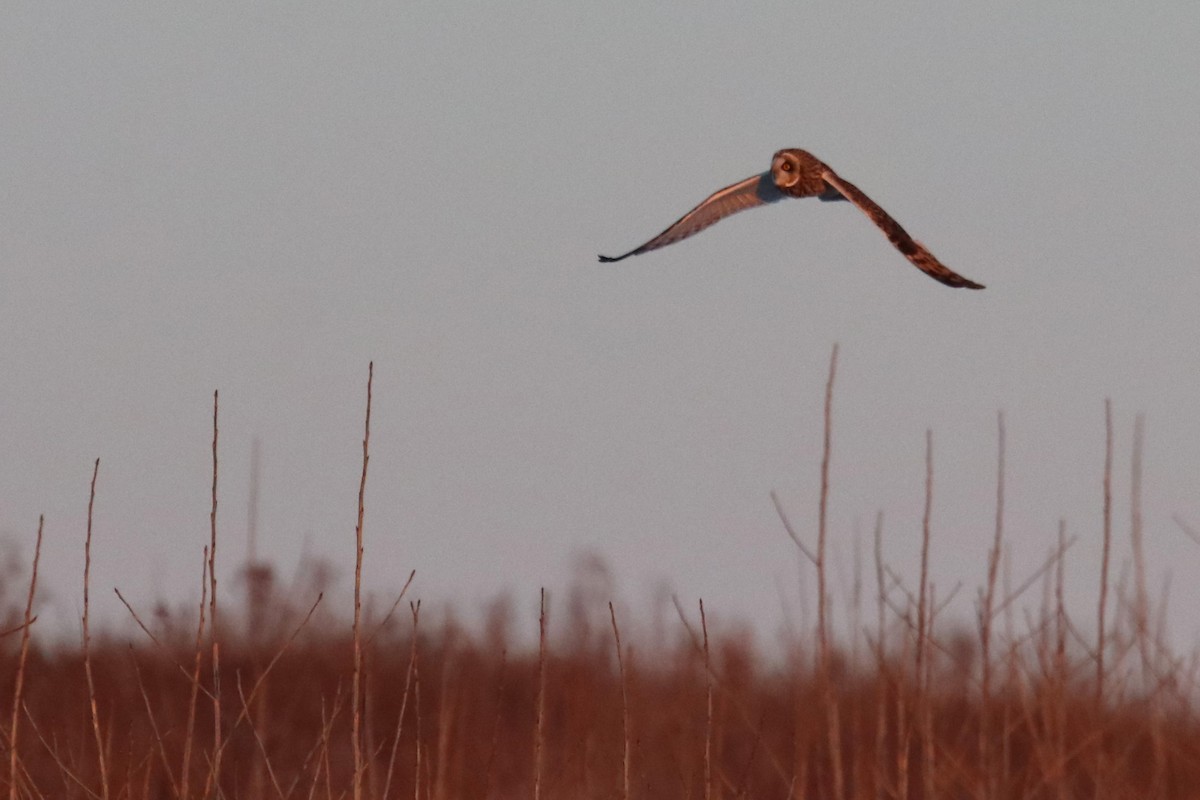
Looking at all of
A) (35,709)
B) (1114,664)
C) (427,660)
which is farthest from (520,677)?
(1114,664)

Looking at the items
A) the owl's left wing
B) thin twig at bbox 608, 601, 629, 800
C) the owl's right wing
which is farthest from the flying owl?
thin twig at bbox 608, 601, 629, 800

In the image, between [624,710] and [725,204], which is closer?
[624,710]

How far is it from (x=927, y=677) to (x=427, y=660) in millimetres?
9634

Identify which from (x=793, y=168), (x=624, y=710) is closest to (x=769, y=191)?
(x=793, y=168)

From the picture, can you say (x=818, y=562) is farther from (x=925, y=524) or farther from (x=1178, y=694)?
(x=1178, y=694)

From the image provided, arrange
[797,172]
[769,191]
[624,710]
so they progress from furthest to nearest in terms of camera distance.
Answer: [769,191], [797,172], [624,710]

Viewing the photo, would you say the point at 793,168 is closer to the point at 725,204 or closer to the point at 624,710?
the point at 725,204

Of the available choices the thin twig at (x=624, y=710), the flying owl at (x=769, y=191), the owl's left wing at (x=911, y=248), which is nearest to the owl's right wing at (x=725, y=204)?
the flying owl at (x=769, y=191)

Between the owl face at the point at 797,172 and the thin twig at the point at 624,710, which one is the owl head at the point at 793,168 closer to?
the owl face at the point at 797,172

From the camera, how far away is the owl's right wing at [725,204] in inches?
244

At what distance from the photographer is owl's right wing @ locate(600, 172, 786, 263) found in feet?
20.3

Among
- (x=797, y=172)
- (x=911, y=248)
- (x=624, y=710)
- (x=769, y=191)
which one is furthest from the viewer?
(x=769, y=191)

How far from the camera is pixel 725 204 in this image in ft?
20.6

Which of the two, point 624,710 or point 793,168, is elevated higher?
point 793,168
